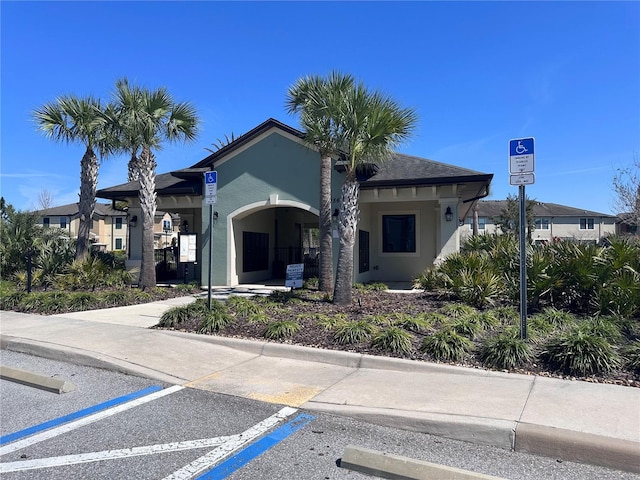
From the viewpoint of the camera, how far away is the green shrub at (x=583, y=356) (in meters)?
5.83

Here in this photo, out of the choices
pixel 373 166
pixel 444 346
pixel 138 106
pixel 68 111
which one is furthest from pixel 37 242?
pixel 444 346

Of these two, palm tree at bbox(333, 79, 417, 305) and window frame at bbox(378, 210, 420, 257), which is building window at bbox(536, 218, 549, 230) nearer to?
window frame at bbox(378, 210, 420, 257)

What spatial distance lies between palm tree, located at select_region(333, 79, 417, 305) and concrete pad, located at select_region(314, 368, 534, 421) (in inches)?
171

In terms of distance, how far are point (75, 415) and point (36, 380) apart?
158 cm

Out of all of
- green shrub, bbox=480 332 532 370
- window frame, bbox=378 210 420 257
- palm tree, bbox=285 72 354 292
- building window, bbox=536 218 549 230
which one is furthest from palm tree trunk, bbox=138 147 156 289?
building window, bbox=536 218 549 230

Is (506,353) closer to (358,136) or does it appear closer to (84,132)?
(358,136)

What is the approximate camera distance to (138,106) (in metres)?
14.5

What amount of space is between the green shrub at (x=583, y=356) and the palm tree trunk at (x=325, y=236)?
700 centimetres

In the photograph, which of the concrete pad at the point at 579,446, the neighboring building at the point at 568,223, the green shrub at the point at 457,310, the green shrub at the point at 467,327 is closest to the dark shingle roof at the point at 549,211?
the neighboring building at the point at 568,223

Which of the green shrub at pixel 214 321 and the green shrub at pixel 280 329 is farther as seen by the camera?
the green shrub at pixel 214 321

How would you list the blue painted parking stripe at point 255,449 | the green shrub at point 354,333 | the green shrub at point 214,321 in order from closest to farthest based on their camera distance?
the blue painted parking stripe at point 255,449
the green shrub at point 354,333
the green shrub at point 214,321

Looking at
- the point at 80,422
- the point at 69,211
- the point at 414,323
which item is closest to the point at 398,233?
the point at 414,323

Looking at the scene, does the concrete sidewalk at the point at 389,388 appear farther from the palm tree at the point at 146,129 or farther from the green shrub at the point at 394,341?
the palm tree at the point at 146,129

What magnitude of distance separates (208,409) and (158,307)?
7.35 meters
